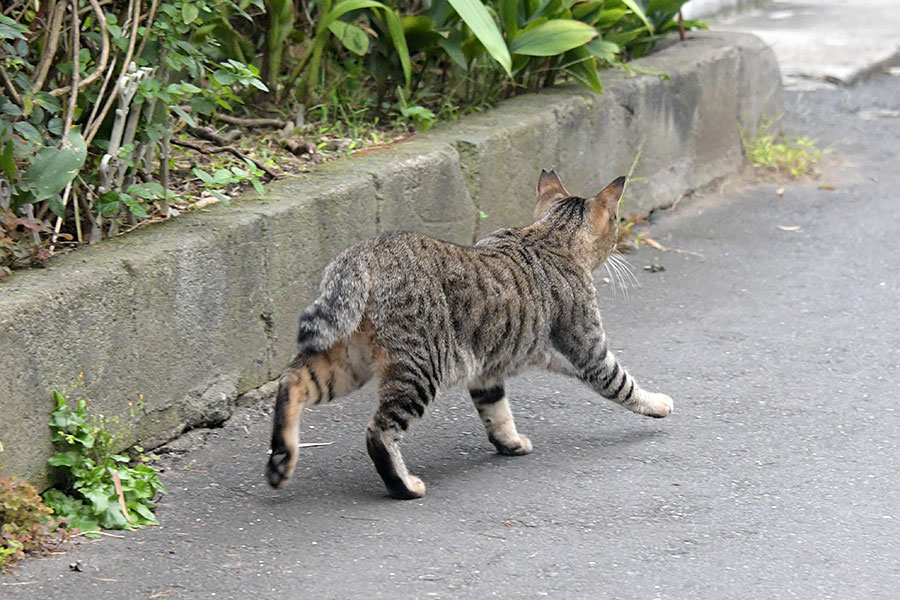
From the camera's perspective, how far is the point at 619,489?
150 inches

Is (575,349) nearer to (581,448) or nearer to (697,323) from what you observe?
(581,448)

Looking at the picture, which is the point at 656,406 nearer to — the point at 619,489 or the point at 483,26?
the point at 619,489

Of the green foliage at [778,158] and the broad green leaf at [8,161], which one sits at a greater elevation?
the broad green leaf at [8,161]

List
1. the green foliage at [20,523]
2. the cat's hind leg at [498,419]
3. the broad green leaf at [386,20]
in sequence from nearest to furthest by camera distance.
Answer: the green foliage at [20,523], the cat's hind leg at [498,419], the broad green leaf at [386,20]

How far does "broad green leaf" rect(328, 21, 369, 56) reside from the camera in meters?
5.20

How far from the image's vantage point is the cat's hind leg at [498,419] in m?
4.08

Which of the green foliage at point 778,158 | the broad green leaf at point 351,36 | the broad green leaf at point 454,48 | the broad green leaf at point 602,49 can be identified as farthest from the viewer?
the green foliage at point 778,158

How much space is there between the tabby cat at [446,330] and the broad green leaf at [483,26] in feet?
3.74

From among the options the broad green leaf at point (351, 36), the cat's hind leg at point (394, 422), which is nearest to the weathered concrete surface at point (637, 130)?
the broad green leaf at point (351, 36)

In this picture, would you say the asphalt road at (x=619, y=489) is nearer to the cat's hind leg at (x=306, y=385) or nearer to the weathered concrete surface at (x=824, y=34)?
the cat's hind leg at (x=306, y=385)

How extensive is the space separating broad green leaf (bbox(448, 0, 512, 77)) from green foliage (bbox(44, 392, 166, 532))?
7.98ft

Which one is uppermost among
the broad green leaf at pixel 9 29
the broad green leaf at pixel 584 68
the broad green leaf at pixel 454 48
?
the broad green leaf at pixel 9 29

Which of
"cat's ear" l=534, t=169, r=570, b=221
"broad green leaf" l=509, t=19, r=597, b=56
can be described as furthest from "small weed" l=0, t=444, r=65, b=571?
"broad green leaf" l=509, t=19, r=597, b=56

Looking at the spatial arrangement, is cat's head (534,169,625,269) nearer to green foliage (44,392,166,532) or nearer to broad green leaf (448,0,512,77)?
broad green leaf (448,0,512,77)
